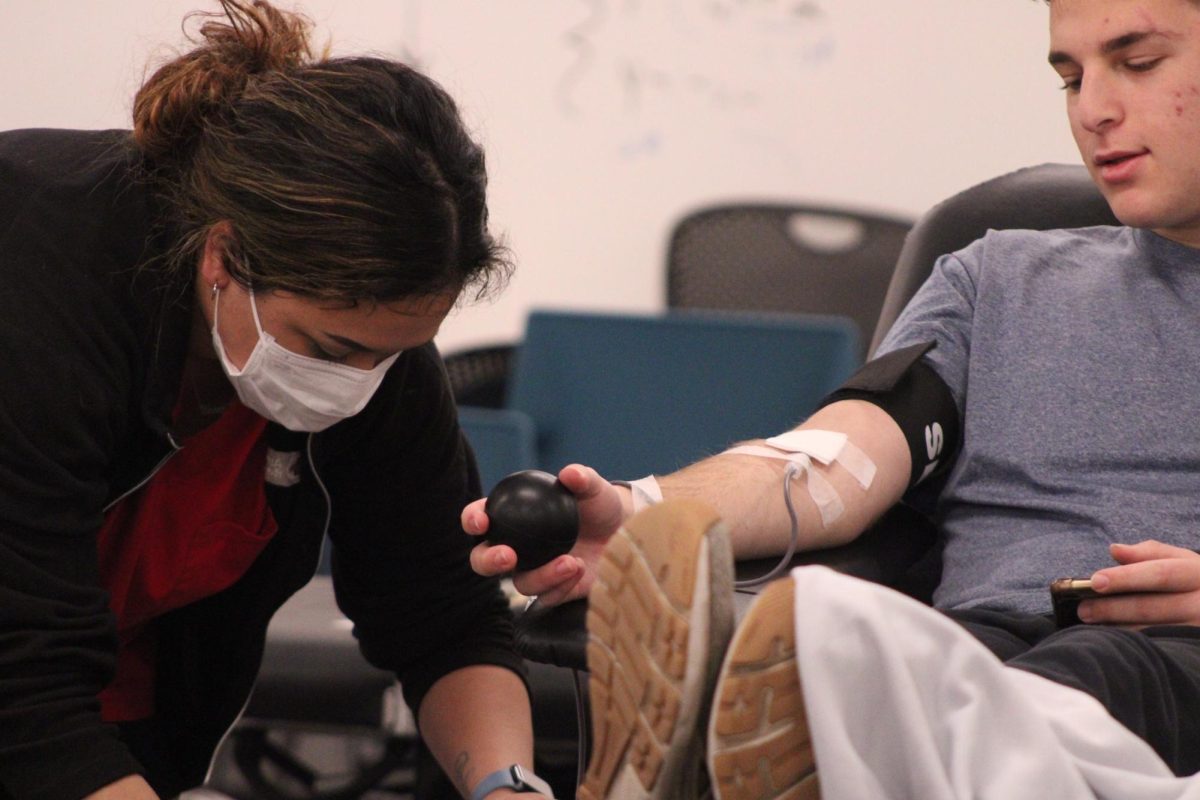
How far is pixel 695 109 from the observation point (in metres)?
3.35

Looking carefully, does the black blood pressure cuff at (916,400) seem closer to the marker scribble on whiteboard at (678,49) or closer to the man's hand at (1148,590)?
the man's hand at (1148,590)

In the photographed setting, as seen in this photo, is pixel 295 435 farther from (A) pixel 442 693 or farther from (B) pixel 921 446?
(B) pixel 921 446

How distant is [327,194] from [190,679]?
561 mm

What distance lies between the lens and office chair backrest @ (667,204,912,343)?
321 centimetres

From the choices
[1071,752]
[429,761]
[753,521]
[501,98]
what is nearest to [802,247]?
[501,98]

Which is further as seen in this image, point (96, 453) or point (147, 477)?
point (147, 477)

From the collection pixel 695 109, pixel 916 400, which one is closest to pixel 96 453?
pixel 916 400

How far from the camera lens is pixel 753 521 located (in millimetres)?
1363

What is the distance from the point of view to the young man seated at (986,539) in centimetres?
91

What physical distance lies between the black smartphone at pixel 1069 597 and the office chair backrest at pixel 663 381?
3.70 feet

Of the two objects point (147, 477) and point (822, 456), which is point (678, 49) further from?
point (147, 477)

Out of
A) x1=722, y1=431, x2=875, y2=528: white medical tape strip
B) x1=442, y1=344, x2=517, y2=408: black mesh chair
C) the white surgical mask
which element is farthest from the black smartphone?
x1=442, y1=344, x2=517, y2=408: black mesh chair

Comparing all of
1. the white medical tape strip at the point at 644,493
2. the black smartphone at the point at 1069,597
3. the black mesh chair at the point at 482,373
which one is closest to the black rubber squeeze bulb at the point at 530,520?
the white medical tape strip at the point at 644,493

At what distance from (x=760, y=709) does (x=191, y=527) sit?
708 mm
